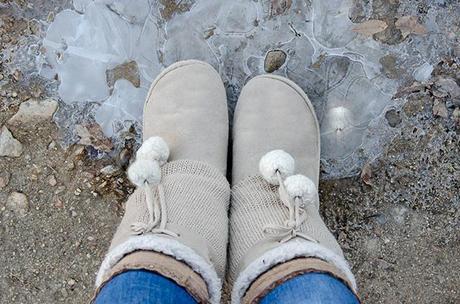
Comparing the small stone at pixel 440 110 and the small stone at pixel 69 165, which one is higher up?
the small stone at pixel 440 110

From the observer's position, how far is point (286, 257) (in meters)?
1.09

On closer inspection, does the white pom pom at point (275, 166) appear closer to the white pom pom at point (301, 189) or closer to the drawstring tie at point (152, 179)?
the white pom pom at point (301, 189)

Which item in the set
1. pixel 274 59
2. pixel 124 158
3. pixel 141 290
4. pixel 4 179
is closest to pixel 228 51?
pixel 274 59

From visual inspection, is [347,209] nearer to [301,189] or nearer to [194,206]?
[301,189]

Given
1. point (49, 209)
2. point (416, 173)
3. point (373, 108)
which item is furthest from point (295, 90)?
point (49, 209)

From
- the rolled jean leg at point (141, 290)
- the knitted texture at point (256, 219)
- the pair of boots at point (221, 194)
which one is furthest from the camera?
the knitted texture at point (256, 219)

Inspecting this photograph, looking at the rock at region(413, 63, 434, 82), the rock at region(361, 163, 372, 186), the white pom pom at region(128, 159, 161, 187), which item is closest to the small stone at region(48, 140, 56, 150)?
the white pom pom at region(128, 159, 161, 187)

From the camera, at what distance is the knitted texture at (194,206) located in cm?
116

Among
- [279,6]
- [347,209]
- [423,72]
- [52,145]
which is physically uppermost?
[279,6]

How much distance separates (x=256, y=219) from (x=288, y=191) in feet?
0.26

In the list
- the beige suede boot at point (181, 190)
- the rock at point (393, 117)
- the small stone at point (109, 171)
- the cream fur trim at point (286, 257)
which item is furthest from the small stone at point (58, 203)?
the rock at point (393, 117)

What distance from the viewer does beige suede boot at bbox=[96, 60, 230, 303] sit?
1.06m

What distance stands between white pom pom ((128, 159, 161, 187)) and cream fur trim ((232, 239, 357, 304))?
0.24 metres

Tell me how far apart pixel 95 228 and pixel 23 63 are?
1.36 feet
